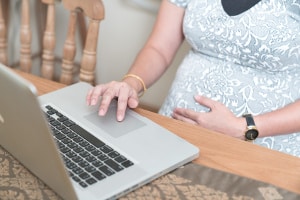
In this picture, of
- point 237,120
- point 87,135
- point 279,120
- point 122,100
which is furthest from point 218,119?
point 87,135

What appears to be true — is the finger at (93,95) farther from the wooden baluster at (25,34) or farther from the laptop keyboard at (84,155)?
the wooden baluster at (25,34)

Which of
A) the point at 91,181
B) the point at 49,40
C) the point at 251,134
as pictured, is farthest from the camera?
the point at 49,40

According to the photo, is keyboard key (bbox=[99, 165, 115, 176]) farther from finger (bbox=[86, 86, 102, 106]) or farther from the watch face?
the watch face

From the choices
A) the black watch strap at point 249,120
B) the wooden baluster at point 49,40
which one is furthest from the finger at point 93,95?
the wooden baluster at point 49,40

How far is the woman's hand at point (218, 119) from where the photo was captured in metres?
1.19

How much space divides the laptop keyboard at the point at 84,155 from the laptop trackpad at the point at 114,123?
4 centimetres

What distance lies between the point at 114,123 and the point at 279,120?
43 centimetres

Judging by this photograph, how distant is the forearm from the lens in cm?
120

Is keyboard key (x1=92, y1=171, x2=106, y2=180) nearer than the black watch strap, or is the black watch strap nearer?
keyboard key (x1=92, y1=171, x2=106, y2=180)

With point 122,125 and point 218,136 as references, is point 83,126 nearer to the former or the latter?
point 122,125

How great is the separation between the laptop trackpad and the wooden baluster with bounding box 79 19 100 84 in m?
0.38

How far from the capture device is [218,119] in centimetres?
120

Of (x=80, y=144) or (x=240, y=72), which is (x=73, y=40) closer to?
(x=240, y=72)

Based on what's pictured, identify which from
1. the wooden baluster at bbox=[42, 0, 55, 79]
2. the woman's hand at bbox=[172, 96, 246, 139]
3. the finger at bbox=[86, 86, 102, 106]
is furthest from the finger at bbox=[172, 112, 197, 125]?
the wooden baluster at bbox=[42, 0, 55, 79]
